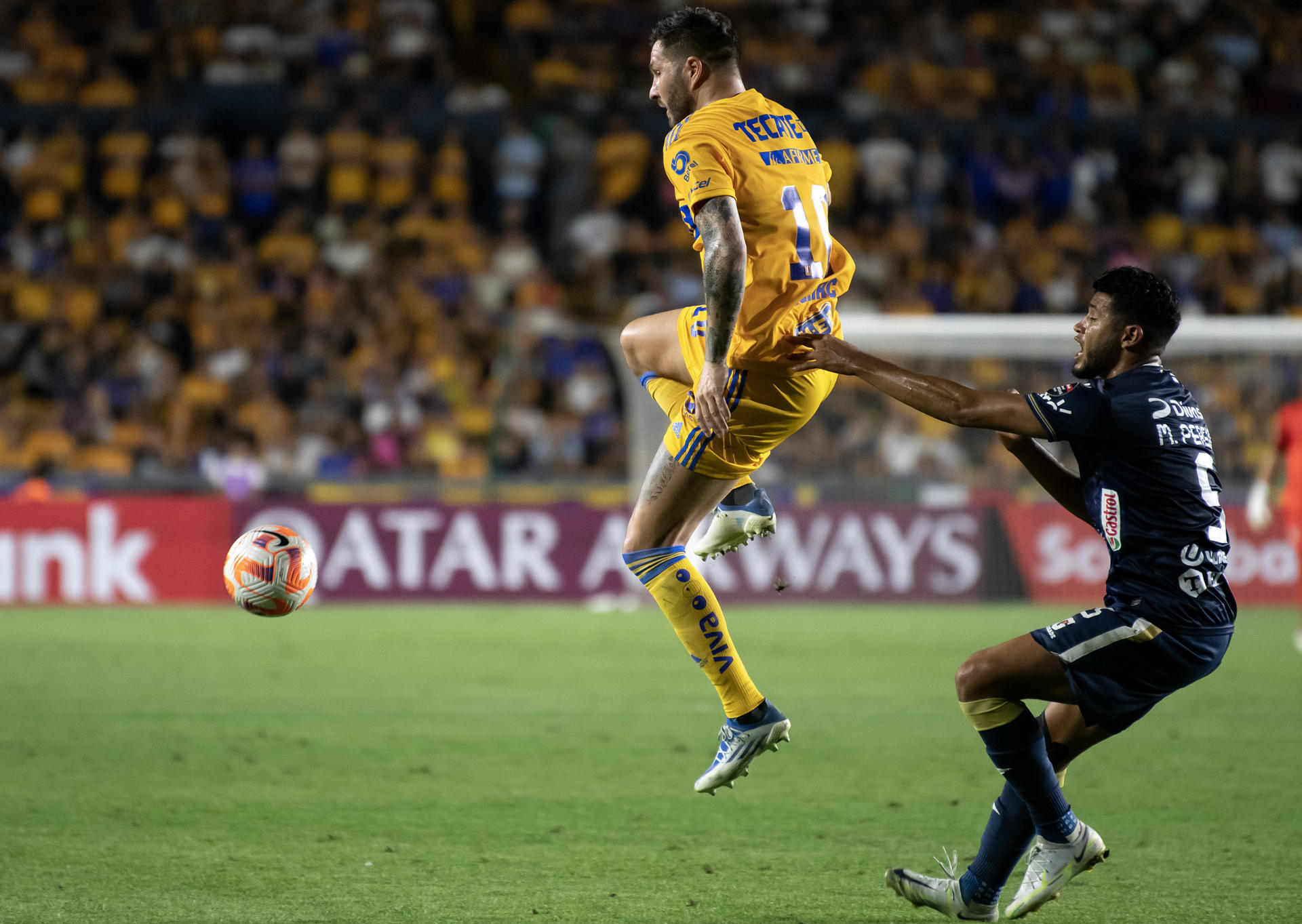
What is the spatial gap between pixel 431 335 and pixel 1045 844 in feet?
46.2

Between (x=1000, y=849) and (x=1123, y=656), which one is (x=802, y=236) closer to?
(x=1123, y=656)

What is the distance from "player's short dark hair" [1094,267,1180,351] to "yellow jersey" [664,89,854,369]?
1043 mm

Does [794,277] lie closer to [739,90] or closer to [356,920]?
[739,90]

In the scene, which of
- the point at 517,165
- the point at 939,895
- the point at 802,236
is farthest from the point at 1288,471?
the point at 517,165

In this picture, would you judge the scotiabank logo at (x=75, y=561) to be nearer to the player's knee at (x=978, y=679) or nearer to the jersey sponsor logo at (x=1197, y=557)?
the player's knee at (x=978, y=679)

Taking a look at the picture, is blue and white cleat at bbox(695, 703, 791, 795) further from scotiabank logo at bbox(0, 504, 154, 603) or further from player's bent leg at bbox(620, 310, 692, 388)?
scotiabank logo at bbox(0, 504, 154, 603)

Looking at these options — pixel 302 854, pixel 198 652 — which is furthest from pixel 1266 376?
pixel 302 854

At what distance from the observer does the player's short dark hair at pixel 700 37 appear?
5148 mm

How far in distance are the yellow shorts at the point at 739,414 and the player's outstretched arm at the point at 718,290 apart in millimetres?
192

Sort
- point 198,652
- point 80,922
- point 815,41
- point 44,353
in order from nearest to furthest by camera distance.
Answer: point 80,922
point 198,652
point 44,353
point 815,41

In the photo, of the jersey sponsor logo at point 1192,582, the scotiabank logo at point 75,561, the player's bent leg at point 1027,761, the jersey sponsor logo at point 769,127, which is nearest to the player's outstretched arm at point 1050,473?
the jersey sponsor logo at point 1192,582

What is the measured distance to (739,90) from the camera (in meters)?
5.32

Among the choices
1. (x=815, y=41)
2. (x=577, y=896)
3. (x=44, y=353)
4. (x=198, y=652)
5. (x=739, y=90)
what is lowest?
(x=198, y=652)

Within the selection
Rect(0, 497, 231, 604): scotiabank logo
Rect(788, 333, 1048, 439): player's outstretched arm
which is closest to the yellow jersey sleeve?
Rect(788, 333, 1048, 439): player's outstretched arm
